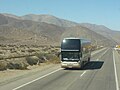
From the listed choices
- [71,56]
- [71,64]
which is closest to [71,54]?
[71,56]

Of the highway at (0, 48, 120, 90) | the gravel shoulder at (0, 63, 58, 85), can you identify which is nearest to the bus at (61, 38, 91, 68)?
the gravel shoulder at (0, 63, 58, 85)

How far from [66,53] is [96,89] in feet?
42.5

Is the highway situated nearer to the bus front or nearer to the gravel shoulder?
the gravel shoulder

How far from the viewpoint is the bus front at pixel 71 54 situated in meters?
29.6

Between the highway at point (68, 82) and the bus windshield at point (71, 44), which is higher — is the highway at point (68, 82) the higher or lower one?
the lower one

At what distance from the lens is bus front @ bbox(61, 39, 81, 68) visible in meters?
29.6

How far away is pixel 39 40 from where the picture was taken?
7712 inches

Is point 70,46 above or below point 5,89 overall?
above

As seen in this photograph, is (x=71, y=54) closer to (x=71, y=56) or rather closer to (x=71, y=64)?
(x=71, y=56)

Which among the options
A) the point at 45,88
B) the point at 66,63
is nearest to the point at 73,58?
the point at 66,63

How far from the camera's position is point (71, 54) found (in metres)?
29.6

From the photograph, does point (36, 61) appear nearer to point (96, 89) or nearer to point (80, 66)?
point (80, 66)

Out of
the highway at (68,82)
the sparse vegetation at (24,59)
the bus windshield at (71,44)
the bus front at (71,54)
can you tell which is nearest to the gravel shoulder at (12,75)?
the highway at (68,82)

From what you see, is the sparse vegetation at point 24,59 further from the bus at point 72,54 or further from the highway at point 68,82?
the highway at point 68,82
